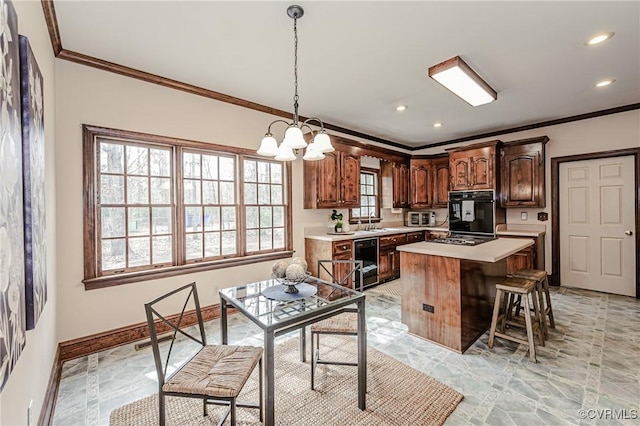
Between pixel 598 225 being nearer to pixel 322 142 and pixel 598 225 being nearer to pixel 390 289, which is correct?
pixel 390 289

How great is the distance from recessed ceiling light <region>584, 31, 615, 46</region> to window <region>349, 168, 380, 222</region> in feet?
11.4

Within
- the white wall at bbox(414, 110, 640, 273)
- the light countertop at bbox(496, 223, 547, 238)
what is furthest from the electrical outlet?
the white wall at bbox(414, 110, 640, 273)

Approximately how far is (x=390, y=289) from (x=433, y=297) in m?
1.91

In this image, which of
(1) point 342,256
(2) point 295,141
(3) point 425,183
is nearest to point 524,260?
(3) point 425,183

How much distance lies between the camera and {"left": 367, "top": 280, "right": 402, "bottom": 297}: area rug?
4.52 m

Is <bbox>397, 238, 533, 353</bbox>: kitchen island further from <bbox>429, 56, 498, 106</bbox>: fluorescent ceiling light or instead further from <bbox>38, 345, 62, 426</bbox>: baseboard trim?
<bbox>38, 345, 62, 426</bbox>: baseboard trim

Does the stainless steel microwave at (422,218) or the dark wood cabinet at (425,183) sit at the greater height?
the dark wood cabinet at (425,183)

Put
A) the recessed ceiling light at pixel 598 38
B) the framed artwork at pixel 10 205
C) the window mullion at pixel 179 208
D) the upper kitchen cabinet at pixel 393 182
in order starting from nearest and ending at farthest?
the framed artwork at pixel 10 205, the recessed ceiling light at pixel 598 38, the window mullion at pixel 179 208, the upper kitchen cabinet at pixel 393 182

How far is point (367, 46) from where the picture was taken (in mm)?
2533

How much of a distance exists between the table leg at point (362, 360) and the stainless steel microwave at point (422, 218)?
484 centimetres

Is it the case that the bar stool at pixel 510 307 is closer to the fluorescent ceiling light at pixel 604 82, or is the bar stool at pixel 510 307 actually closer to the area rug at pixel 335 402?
the area rug at pixel 335 402

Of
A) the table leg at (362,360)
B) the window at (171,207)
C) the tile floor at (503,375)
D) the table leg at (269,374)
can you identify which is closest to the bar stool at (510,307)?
the tile floor at (503,375)

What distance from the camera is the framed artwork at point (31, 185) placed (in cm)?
135

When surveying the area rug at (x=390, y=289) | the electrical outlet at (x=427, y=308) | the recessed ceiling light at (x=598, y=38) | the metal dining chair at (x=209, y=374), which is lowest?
the area rug at (x=390, y=289)
